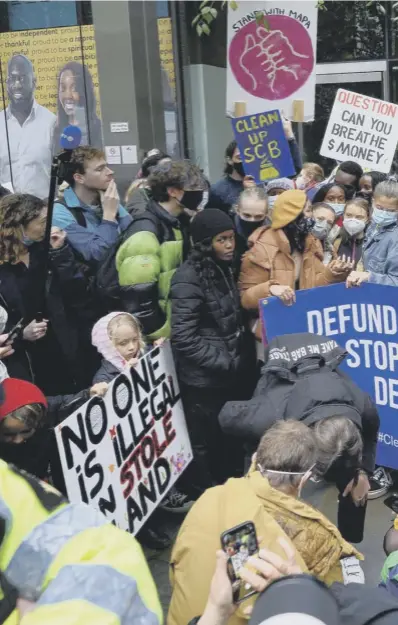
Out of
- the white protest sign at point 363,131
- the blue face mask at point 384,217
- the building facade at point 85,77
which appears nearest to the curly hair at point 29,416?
the blue face mask at point 384,217

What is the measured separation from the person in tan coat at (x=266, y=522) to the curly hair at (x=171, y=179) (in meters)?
2.22

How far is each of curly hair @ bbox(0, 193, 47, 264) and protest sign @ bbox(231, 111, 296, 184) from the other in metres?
2.26

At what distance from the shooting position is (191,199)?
4969 millimetres

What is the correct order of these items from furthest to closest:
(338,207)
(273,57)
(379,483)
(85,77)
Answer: (85,77)
(273,57)
(338,207)
(379,483)

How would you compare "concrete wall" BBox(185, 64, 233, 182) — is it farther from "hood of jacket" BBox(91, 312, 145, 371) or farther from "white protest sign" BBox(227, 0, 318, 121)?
"hood of jacket" BBox(91, 312, 145, 371)

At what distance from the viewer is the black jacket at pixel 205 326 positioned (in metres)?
4.46

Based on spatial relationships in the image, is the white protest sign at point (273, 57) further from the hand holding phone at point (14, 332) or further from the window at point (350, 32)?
the window at point (350, 32)

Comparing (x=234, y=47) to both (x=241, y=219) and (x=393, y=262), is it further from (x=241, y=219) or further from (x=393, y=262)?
(x=393, y=262)

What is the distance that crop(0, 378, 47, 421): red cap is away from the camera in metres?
3.41

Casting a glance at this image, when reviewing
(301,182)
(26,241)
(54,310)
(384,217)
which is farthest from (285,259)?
(301,182)

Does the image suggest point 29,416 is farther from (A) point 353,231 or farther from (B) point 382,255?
(A) point 353,231

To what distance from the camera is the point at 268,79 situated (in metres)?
7.30

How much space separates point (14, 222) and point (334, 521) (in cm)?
220

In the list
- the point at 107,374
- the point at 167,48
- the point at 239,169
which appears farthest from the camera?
the point at 167,48
